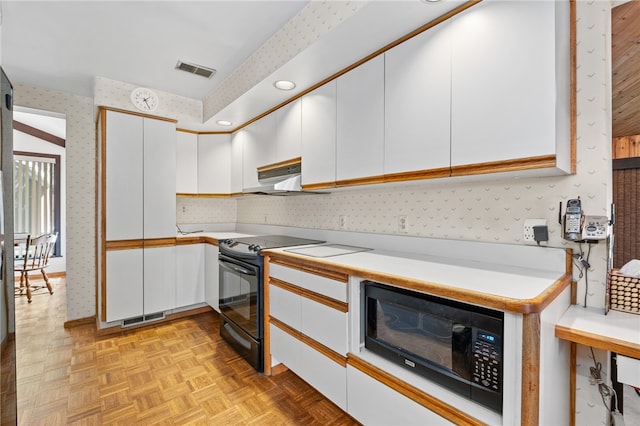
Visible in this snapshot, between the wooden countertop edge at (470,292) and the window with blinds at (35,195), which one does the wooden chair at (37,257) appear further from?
the wooden countertop edge at (470,292)

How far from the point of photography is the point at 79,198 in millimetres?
3148

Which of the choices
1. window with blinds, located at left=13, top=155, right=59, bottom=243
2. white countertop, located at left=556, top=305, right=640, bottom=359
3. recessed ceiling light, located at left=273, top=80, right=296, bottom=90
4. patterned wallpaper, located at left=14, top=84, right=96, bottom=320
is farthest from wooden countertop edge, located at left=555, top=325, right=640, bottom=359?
window with blinds, located at left=13, top=155, right=59, bottom=243

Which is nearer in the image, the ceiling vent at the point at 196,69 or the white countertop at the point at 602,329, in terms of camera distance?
the white countertop at the point at 602,329

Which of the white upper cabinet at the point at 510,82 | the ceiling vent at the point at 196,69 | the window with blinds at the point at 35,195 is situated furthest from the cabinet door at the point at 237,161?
the window with blinds at the point at 35,195

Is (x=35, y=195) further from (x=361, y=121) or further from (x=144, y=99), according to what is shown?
(x=361, y=121)

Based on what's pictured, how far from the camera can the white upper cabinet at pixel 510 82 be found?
114 centimetres

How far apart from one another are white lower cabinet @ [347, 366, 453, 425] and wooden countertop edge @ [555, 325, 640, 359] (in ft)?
1.78

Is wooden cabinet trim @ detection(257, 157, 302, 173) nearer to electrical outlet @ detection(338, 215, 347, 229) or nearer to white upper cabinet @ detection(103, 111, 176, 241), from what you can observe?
electrical outlet @ detection(338, 215, 347, 229)

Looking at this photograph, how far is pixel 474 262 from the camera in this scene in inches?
61.9

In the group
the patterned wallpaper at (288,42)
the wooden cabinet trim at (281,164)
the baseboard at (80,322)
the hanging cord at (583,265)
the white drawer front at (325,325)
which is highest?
the patterned wallpaper at (288,42)

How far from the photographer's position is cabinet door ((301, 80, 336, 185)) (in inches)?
82.2

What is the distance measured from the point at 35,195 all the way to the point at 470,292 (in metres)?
7.00

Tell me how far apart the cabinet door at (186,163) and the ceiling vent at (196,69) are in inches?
39.0

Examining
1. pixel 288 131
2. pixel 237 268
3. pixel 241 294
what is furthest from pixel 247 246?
pixel 288 131
